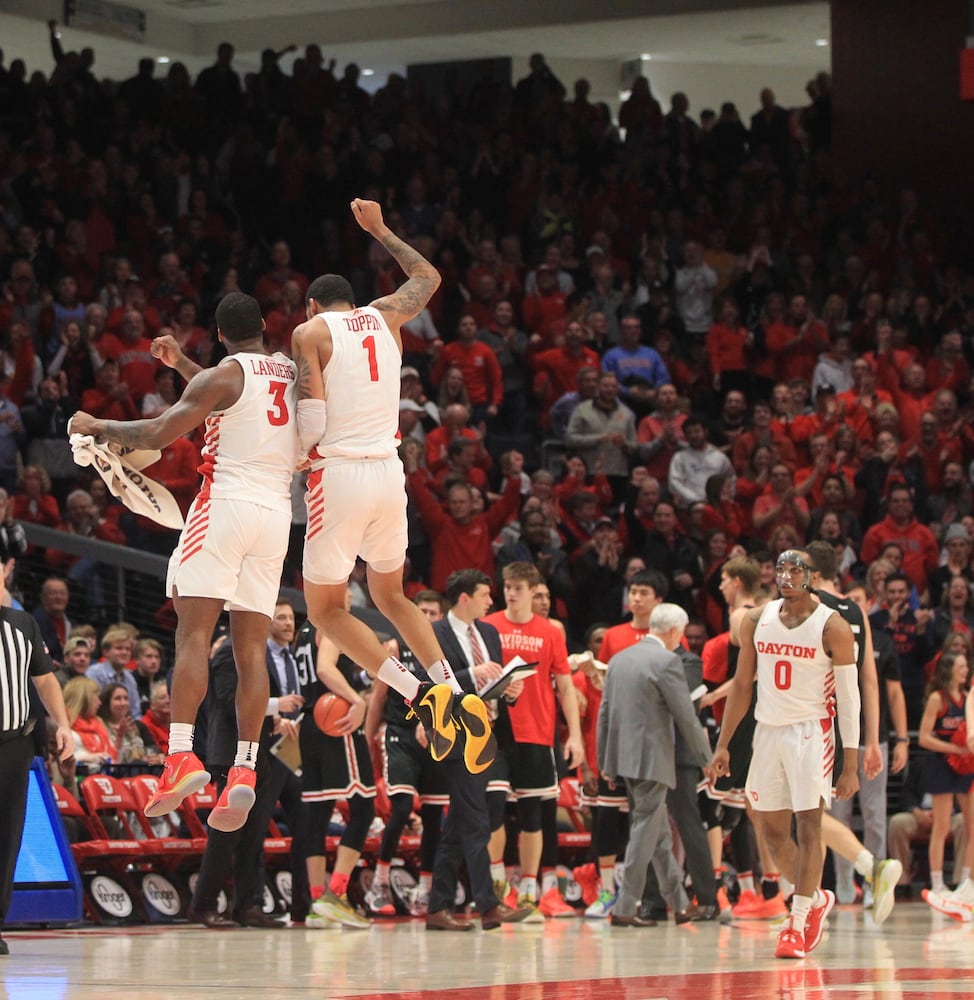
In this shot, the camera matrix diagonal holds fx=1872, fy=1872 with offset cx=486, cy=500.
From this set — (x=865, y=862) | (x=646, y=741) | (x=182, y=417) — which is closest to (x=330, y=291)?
(x=182, y=417)

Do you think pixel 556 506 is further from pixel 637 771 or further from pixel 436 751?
pixel 436 751

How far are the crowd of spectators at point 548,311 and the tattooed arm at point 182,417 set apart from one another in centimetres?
538

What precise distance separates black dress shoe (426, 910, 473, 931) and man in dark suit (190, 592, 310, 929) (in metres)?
0.98

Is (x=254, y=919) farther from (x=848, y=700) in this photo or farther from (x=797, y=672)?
(x=848, y=700)

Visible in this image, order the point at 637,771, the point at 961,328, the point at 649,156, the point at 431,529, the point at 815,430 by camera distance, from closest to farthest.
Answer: the point at 637,771
the point at 431,529
the point at 815,430
the point at 961,328
the point at 649,156

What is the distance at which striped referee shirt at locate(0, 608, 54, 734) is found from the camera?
9.88 metres

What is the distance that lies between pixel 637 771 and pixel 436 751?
447 centimetres

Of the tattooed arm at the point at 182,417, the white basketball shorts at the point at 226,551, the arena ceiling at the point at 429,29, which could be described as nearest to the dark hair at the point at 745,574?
the white basketball shorts at the point at 226,551

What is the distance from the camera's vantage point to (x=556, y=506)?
56.2 ft

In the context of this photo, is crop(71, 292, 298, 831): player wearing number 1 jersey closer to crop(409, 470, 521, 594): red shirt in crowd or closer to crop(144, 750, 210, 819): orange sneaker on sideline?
crop(144, 750, 210, 819): orange sneaker on sideline

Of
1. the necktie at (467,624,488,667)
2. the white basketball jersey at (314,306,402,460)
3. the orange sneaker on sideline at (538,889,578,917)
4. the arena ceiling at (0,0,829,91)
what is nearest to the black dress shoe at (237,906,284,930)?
the orange sneaker on sideline at (538,889,578,917)

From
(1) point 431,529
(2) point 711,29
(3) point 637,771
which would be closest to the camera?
(3) point 637,771

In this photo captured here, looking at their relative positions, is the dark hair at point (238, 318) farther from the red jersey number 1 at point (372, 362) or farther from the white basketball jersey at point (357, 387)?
the red jersey number 1 at point (372, 362)

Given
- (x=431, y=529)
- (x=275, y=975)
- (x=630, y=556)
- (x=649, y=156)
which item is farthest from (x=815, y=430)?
(x=275, y=975)
